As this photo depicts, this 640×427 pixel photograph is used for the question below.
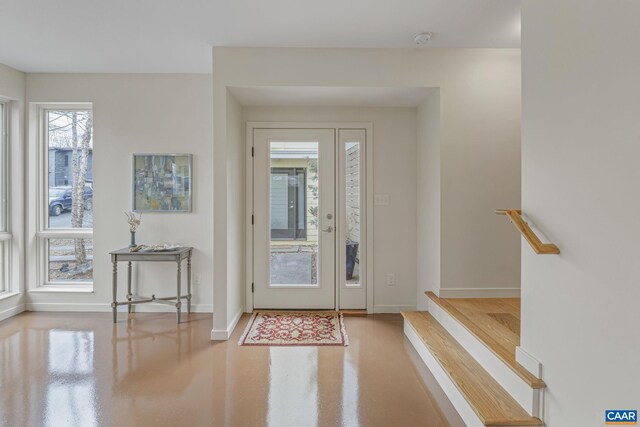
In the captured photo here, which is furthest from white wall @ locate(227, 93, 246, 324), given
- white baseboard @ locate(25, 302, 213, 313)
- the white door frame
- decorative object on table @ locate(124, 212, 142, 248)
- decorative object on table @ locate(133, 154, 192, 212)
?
decorative object on table @ locate(124, 212, 142, 248)

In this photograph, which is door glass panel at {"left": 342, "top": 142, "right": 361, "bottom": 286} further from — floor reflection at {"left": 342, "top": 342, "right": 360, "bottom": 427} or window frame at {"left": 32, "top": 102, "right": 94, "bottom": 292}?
window frame at {"left": 32, "top": 102, "right": 94, "bottom": 292}

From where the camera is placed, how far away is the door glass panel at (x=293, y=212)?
3953mm

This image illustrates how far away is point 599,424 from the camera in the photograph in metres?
1.44

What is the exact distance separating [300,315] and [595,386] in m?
2.76

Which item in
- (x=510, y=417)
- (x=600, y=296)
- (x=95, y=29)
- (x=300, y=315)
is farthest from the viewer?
(x=300, y=315)

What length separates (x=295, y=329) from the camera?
3.45 metres

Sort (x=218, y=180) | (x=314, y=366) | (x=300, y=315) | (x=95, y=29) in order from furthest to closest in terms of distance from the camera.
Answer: (x=300, y=315) < (x=218, y=180) < (x=95, y=29) < (x=314, y=366)

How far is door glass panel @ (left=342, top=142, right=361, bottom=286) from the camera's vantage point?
3955 mm

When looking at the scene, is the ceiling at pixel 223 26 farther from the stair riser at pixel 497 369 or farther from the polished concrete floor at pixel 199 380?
the polished concrete floor at pixel 199 380

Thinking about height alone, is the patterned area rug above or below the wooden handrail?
below

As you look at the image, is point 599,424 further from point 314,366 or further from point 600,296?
point 314,366

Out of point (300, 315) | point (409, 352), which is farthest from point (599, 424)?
point (300, 315)

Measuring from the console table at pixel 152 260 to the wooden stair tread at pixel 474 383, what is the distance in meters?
2.37

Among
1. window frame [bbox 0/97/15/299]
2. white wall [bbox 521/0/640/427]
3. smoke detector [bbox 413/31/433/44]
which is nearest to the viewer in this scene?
white wall [bbox 521/0/640/427]
